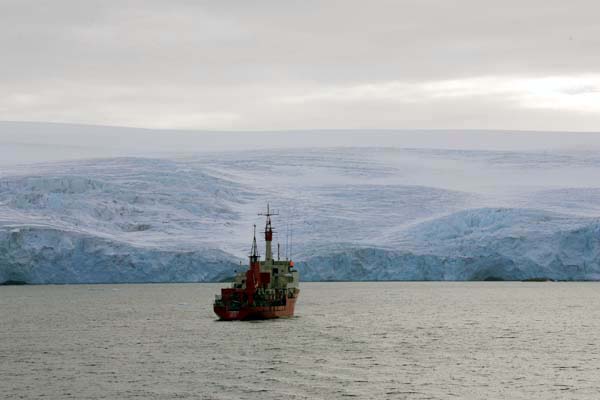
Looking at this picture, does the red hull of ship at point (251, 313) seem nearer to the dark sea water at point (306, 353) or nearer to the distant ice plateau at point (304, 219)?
the dark sea water at point (306, 353)

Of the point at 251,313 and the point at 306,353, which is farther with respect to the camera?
the point at 251,313

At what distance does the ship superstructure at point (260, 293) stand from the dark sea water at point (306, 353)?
3.35ft

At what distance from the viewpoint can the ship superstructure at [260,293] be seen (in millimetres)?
49666

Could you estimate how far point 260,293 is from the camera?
50875mm

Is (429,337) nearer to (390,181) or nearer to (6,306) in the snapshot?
(6,306)

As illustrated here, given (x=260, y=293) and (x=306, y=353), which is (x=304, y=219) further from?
(x=306, y=353)

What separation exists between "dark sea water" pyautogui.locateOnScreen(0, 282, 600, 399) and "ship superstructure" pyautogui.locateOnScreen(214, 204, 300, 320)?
40.2 inches

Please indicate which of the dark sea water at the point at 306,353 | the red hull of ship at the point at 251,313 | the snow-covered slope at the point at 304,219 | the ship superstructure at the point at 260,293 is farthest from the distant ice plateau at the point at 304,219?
the red hull of ship at the point at 251,313

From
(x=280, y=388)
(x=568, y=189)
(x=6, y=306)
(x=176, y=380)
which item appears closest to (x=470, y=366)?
(x=280, y=388)

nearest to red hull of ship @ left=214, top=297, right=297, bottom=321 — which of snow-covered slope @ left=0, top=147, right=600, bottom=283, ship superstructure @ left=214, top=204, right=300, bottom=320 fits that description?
ship superstructure @ left=214, top=204, right=300, bottom=320

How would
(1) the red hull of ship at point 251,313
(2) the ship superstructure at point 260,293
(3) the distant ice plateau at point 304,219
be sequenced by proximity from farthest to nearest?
1. (3) the distant ice plateau at point 304,219
2. (1) the red hull of ship at point 251,313
3. (2) the ship superstructure at point 260,293

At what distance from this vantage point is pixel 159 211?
287ft

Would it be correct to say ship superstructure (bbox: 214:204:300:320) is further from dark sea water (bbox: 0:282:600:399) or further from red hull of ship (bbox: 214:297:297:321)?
dark sea water (bbox: 0:282:600:399)

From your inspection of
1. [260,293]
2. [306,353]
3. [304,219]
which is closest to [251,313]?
[260,293]
